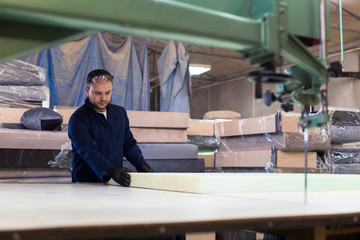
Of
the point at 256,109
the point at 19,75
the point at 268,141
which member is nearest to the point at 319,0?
the point at 268,141

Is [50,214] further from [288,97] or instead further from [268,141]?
[268,141]

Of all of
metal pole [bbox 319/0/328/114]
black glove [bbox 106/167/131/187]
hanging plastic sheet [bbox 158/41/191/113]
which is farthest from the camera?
hanging plastic sheet [bbox 158/41/191/113]

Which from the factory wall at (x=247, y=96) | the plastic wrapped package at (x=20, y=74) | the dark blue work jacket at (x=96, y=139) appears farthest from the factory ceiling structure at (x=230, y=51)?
the dark blue work jacket at (x=96, y=139)

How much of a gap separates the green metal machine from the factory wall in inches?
205

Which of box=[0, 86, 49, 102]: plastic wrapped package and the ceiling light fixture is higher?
the ceiling light fixture

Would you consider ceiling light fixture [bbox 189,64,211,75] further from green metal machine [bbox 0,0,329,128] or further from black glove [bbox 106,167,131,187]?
green metal machine [bbox 0,0,329,128]

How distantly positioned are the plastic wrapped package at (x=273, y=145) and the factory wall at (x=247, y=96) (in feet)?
7.92

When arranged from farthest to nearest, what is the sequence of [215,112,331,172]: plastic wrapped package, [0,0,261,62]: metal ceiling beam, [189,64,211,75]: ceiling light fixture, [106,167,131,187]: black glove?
[189,64,211,75]: ceiling light fixture, [215,112,331,172]: plastic wrapped package, [106,167,131,187]: black glove, [0,0,261,62]: metal ceiling beam

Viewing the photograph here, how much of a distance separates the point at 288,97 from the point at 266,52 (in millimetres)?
197

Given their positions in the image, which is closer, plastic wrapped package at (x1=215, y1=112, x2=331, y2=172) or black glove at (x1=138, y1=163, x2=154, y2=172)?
black glove at (x1=138, y1=163, x2=154, y2=172)

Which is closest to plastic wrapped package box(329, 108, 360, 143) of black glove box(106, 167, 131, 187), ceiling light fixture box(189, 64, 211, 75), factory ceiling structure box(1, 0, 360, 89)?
factory ceiling structure box(1, 0, 360, 89)

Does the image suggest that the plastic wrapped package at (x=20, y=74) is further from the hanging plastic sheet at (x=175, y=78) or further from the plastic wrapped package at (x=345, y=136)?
the plastic wrapped package at (x=345, y=136)

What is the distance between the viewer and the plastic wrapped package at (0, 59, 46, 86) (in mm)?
3475

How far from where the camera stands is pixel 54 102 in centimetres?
447
